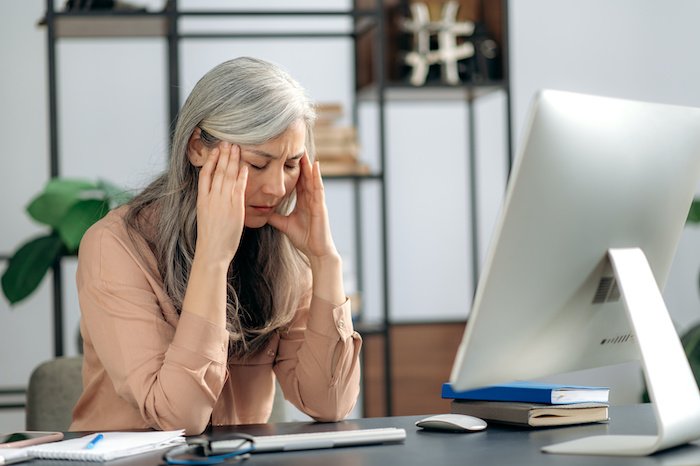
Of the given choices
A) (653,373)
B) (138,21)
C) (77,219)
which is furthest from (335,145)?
(653,373)

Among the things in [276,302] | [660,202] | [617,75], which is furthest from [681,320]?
[660,202]

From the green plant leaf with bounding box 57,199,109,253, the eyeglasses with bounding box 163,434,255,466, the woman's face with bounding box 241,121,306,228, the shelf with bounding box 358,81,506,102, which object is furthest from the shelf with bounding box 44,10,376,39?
the eyeglasses with bounding box 163,434,255,466

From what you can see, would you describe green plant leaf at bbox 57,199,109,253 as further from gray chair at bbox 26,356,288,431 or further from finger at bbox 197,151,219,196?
finger at bbox 197,151,219,196

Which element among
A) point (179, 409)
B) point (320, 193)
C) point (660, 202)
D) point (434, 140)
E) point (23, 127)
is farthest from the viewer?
point (434, 140)

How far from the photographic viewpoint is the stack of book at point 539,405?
4.83ft

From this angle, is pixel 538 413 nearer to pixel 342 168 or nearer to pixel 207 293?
pixel 207 293

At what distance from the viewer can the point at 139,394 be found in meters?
1.56

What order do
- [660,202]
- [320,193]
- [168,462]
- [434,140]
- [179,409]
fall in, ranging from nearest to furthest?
[168,462] → [660,202] → [179,409] → [320,193] → [434,140]

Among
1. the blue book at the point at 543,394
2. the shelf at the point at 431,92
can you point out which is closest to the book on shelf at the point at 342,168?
the shelf at the point at 431,92

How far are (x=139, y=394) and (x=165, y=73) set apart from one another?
2199mm

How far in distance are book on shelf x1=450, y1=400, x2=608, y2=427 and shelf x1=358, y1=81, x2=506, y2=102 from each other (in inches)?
76.0

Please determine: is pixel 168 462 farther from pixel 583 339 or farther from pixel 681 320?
pixel 681 320

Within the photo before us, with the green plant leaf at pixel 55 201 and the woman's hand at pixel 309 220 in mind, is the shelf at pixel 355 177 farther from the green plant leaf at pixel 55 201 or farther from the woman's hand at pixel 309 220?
the woman's hand at pixel 309 220

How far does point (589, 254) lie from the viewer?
1241 millimetres
